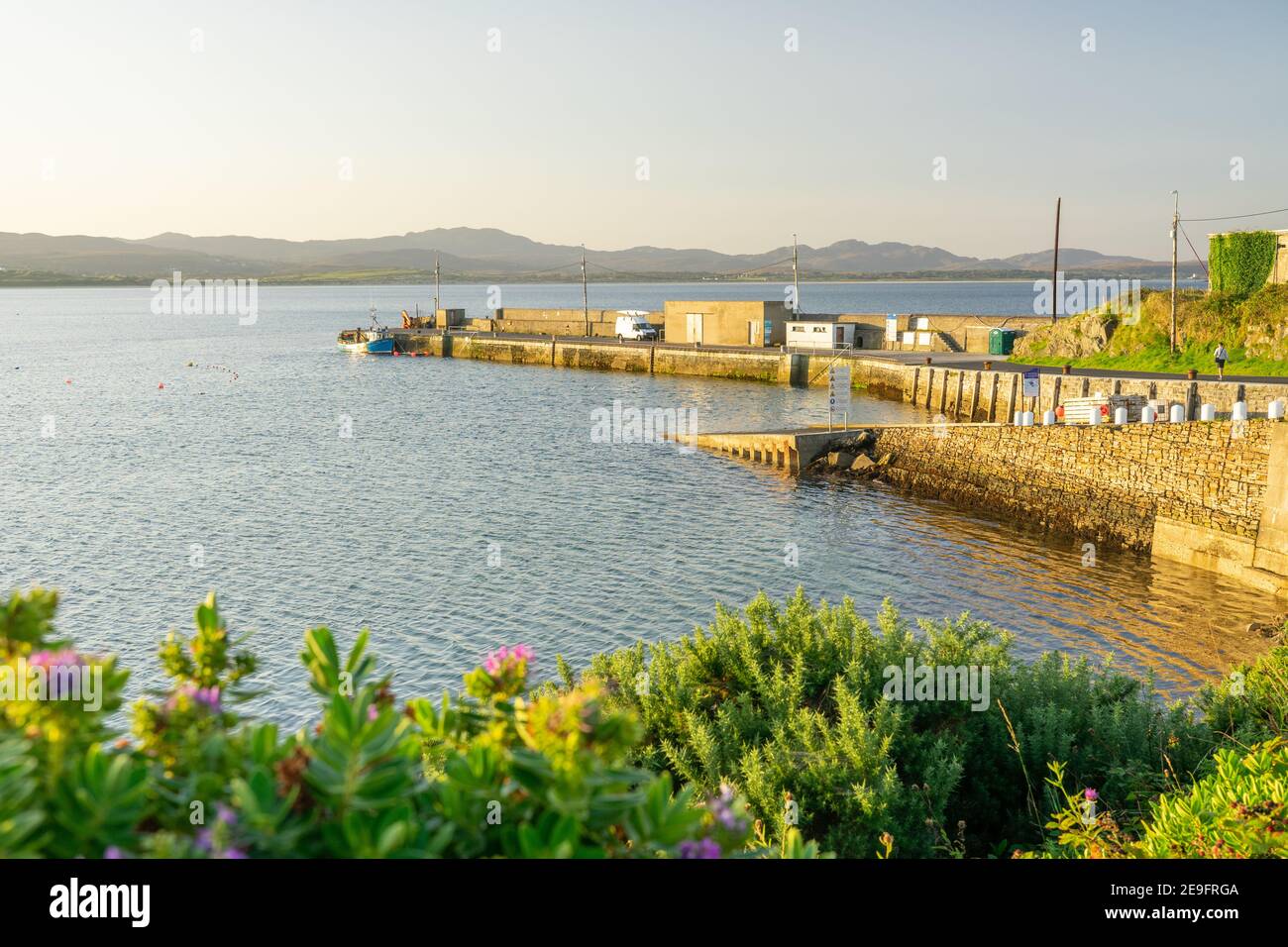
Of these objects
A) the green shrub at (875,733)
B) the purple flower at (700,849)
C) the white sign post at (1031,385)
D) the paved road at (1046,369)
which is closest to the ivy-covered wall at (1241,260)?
the paved road at (1046,369)

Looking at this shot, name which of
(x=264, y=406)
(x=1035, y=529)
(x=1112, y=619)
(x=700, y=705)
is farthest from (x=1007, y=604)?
(x=264, y=406)

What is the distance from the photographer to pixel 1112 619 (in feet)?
74.7

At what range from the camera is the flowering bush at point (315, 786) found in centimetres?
208

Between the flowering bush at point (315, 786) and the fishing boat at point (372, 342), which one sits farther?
the fishing boat at point (372, 342)

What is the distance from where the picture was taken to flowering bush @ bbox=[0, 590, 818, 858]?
2080mm

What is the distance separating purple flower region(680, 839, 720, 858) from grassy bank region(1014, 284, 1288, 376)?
43.9m

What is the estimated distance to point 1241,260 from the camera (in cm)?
4597

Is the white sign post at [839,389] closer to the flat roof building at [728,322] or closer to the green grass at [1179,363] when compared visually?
the green grass at [1179,363]

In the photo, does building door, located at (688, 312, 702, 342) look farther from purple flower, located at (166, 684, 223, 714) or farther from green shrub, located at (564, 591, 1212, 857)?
purple flower, located at (166, 684, 223, 714)

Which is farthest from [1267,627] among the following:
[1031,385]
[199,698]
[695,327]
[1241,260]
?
[695,327]

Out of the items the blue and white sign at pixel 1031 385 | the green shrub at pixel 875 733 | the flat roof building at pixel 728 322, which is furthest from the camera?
the flat roof building at pixel 728 322

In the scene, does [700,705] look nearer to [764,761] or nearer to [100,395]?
[764,761]

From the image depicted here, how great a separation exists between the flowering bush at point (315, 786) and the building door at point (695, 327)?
261ft

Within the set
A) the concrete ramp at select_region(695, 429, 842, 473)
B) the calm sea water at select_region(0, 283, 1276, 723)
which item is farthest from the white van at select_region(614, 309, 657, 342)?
the concrete ramp at select_region(695, 429, 842, 473)
